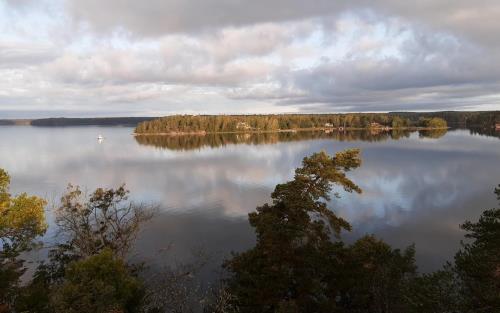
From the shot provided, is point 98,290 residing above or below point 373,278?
above

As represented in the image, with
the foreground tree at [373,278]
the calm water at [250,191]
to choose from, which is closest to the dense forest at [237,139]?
the calm water at [250,191]

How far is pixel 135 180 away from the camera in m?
60.2

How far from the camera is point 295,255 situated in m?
17.0

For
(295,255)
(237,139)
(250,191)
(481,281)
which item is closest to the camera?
(481,281)

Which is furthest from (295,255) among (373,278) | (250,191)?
(250,191)

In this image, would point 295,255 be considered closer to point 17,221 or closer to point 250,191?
point 17,221

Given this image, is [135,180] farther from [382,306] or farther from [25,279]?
[382,306]

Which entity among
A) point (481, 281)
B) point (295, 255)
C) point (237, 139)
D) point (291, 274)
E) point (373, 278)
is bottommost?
point (237, 139)

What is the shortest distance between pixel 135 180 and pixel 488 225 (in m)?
52.3

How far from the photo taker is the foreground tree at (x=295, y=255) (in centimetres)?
1655

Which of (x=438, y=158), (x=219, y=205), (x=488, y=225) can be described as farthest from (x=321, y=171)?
(x=438, y=158)

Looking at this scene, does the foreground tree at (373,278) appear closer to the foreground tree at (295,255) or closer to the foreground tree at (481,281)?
the foreground tree at (295,255)

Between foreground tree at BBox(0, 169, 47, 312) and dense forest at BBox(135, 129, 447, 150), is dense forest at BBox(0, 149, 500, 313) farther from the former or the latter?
dense forest at BBox(135, 129, 447, 150)

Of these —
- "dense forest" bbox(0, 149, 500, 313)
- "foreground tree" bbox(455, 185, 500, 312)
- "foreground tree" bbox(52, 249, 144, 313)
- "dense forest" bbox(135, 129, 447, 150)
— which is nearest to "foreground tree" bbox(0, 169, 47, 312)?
"dense forest" bbox(0, 149, 500, 313)
